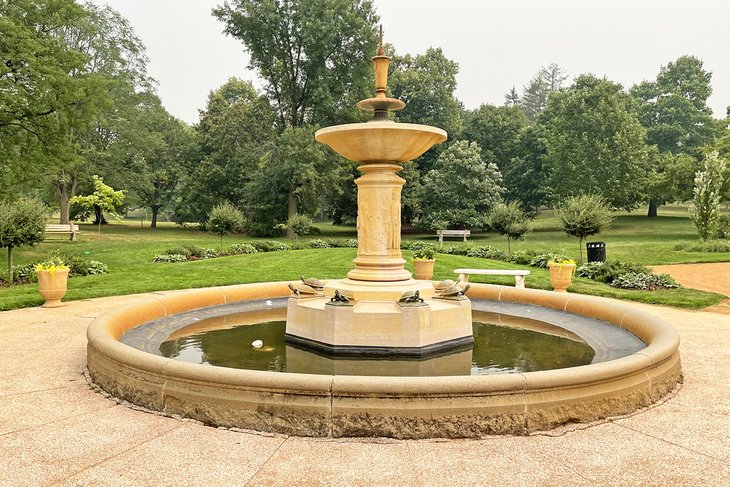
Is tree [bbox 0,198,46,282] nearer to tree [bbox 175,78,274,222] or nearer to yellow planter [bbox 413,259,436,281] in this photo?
yellow planter [bbox 413,259,436,281]

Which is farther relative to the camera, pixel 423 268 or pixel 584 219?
pixel 584 219

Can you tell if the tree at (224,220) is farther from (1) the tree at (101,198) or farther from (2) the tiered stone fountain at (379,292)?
(2) the tiered stone fountain at (379,292)

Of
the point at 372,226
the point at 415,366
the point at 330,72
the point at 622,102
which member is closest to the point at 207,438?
the point at 415,366

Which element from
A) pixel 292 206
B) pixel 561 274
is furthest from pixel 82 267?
pixel 292 206

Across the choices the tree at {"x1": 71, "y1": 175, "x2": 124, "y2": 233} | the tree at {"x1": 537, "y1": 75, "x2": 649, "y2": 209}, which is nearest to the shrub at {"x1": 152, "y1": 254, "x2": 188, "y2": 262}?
the tree at {"x1": 71, "y1": 175, "x2": 124, "y2": 233}

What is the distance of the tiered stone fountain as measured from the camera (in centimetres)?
684

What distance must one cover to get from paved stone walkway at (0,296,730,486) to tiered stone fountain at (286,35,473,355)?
2464 mm

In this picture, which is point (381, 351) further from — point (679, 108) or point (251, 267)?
point (679, 108)

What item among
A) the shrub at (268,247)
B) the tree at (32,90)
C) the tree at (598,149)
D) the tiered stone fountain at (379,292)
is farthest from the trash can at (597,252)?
the tree at (598,149)

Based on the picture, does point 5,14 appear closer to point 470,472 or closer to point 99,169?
point 99,169

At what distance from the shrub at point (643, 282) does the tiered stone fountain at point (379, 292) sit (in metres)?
10.7

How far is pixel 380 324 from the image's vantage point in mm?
6844

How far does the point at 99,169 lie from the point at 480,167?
33551 millimetres

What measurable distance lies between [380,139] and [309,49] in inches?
1446
